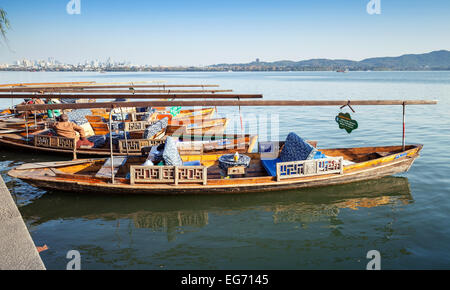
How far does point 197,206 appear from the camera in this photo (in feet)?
32.1

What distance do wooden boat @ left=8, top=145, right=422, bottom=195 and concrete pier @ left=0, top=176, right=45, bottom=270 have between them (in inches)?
137

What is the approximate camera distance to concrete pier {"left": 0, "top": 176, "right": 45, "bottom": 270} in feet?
14.4

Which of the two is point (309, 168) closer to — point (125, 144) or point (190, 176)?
point (190, 176)

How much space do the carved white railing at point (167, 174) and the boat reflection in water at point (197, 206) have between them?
0.91 metres

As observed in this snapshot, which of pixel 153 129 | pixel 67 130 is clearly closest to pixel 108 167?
pixel 153 129

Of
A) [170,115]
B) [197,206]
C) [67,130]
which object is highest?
[170,115]

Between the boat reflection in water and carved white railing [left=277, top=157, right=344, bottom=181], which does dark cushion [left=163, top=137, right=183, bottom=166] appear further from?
carved white railing [left=277, top=157, right=344, bottom=181]

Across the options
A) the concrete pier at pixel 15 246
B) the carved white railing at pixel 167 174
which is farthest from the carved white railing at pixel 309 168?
the concrete pier at pixel 15 246

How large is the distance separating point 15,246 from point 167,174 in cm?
488

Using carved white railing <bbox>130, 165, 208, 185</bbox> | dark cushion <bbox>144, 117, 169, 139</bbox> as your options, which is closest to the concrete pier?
carved white railing <bbox>130, 165, 208, 185</bbox>

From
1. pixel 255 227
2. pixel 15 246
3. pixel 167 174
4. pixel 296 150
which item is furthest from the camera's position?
pixel 296 150

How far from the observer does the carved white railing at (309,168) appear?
9.71 meters
